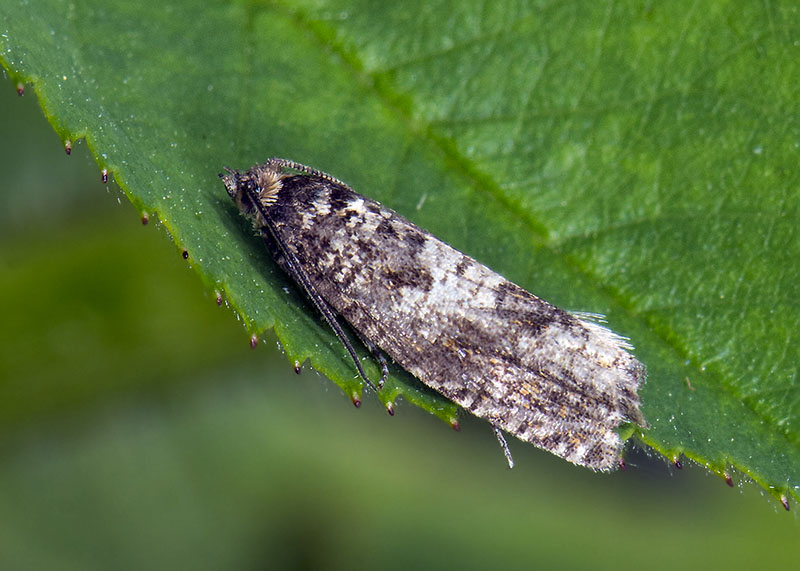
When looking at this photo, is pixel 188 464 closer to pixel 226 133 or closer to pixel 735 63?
pixel 226 133

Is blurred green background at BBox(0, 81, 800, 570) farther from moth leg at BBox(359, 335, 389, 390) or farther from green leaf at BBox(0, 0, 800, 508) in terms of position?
green leaf at BBox(0, 0, 800, 508)

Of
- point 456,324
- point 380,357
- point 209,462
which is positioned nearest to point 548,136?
point 456,324

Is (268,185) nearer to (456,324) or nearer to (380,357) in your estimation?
(380,357)

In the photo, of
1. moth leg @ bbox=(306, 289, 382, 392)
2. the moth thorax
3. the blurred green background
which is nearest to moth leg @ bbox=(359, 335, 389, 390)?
moth leg @ bbox=(306, 289, 382, 392)

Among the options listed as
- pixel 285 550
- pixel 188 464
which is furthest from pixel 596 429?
pixel 188 464

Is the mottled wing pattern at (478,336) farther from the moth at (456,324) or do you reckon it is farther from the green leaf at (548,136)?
the green leaf at (548,136)

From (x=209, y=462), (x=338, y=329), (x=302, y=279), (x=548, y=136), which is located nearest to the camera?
(x=338, y=329)
